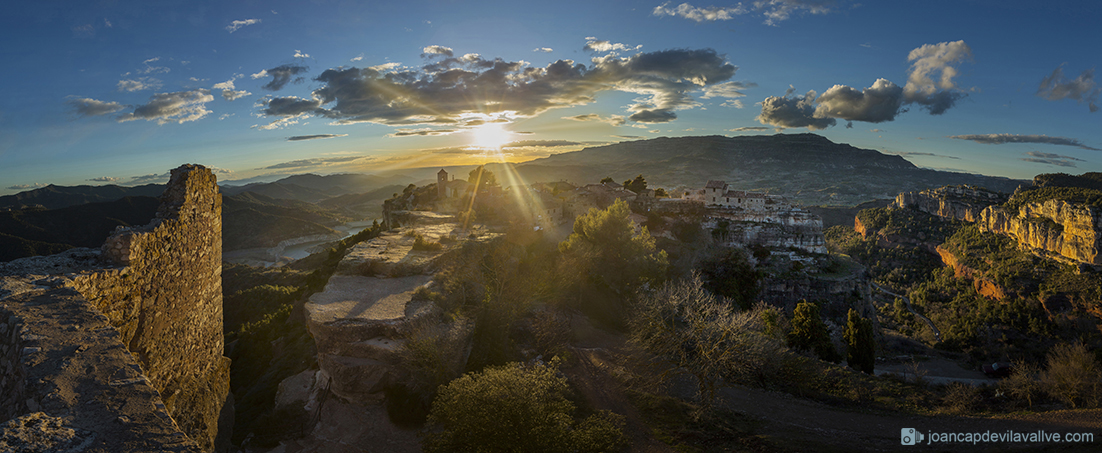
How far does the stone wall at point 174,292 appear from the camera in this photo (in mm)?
5824

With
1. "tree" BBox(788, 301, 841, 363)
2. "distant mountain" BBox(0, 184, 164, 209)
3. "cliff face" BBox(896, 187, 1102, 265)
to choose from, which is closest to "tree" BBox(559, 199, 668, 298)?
"tree" BBox(788, 301, 841, 363)

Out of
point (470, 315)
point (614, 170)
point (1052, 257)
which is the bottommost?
point (1052, 257)

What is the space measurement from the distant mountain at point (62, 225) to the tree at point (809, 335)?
4338cm

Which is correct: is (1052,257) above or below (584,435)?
below

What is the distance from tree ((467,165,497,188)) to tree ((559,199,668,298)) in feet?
77.4

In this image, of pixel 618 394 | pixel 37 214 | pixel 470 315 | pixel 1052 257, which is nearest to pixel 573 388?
pixel 618 394

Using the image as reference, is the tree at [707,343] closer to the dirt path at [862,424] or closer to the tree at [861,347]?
the dirt path at [862,424]

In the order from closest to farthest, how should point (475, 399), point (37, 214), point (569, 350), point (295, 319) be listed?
point (475, 399)
point (569, 350)
point (295, 319)
point (37, 214)

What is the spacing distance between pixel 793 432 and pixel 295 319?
18260 mm

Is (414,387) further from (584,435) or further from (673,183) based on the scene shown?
(673,183)

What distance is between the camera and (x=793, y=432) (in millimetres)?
12664

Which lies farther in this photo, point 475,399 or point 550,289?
point 550,289

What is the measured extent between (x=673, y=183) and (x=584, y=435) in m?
167

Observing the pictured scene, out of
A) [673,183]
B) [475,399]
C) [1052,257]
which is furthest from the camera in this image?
[673,183]
